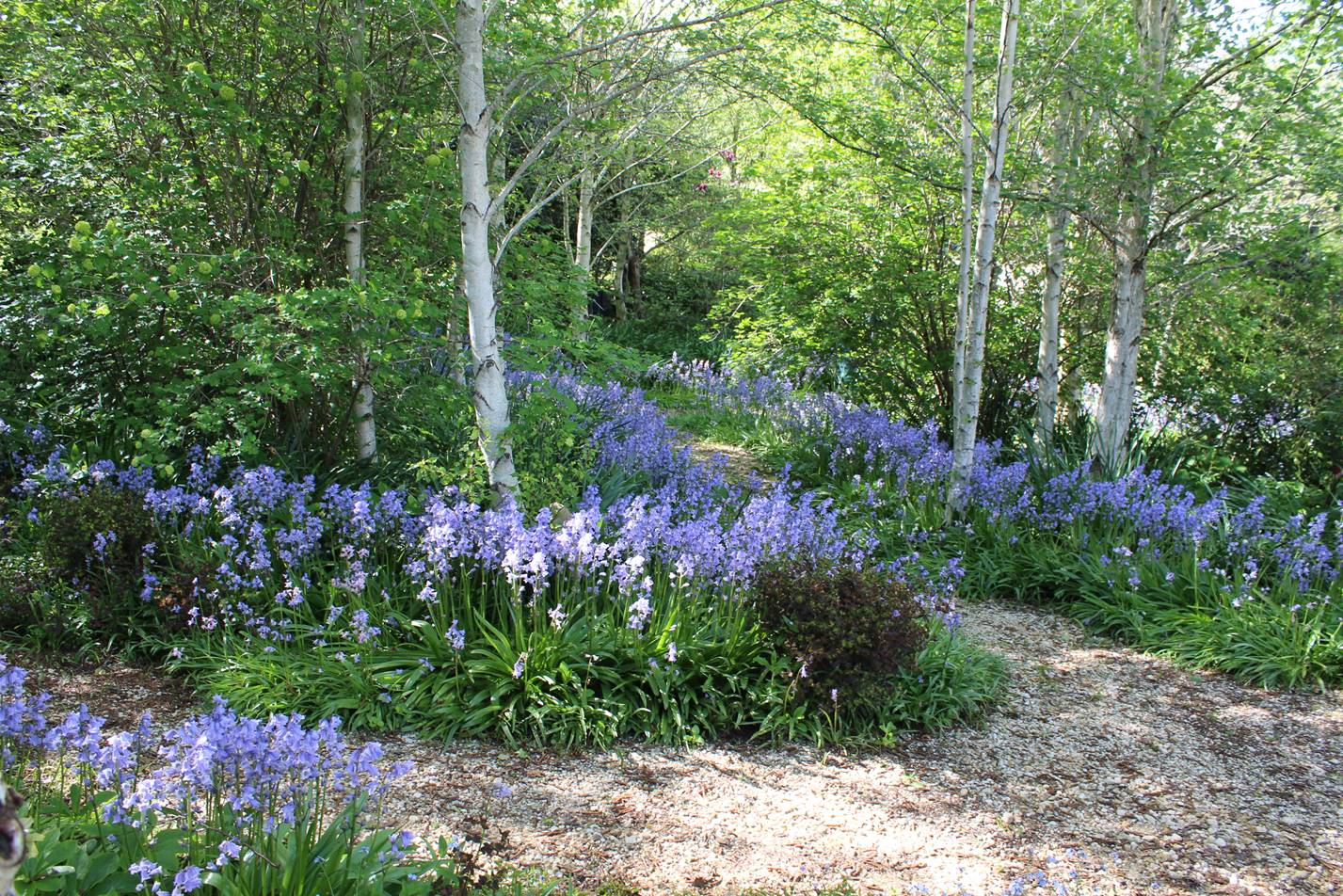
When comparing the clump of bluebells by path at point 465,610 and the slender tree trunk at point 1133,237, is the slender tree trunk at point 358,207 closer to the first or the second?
the clump of bluebells by path at point 465,610

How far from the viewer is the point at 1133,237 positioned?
6.81 metres

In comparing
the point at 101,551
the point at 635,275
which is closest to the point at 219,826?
the point at 101,551

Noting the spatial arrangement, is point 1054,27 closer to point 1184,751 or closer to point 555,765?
point 1184,751

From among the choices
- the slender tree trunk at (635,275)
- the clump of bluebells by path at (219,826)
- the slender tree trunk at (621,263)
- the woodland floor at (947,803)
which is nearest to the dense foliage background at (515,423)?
the clump of bluebells by path at (219,826)

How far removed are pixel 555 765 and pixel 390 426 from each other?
3.22m

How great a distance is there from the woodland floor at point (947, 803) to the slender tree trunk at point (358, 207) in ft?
6.33

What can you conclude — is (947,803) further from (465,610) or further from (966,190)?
(966,190)

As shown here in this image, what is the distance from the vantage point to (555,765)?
3.54 metres

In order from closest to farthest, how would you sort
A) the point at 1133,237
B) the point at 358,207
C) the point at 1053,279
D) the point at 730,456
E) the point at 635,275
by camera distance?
the point at 358,207
the point at 1133,237
the point at 1053,279
the point at 730,456
the point at 635,275

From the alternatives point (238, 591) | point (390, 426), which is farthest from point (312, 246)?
point (238, 591)

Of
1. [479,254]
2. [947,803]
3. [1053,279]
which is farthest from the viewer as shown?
[1053,279]

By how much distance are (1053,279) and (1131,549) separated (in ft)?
7.75

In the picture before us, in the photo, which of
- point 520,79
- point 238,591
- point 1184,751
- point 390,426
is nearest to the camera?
point 1184,751

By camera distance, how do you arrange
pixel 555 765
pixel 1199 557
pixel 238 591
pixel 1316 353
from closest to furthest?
pixel 555 765
pixel 238 591
pixel 1199 557
pixel 1316 353
